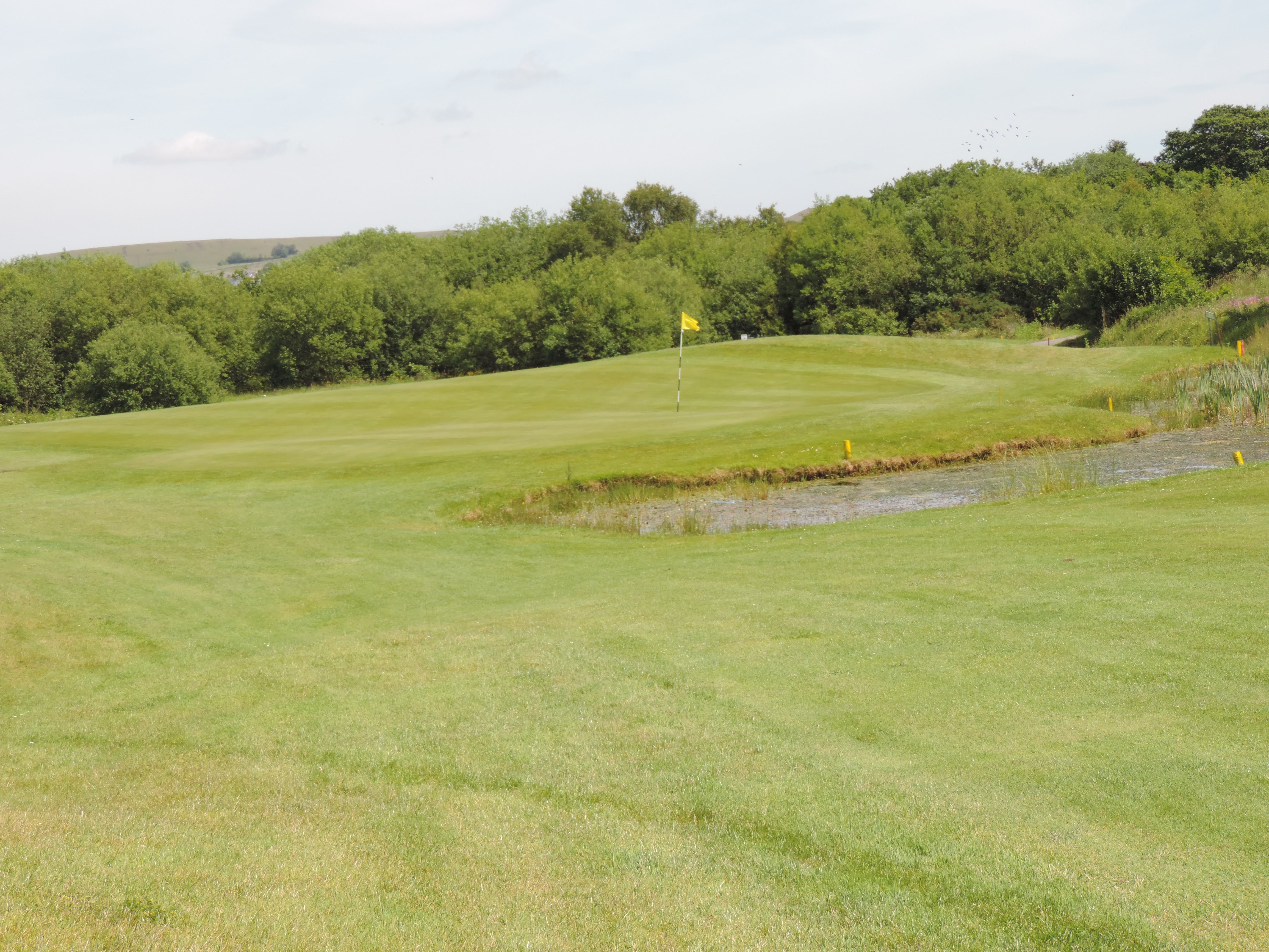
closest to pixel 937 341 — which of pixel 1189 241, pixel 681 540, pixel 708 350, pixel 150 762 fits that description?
pixel 708 350

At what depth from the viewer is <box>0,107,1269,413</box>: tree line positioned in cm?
8700

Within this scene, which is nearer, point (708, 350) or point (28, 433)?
point (28, 433)

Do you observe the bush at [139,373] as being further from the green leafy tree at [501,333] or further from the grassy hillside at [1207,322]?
the grassy hillside at [1207,322]

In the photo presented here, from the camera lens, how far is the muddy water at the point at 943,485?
25922mm

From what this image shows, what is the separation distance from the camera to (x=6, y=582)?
15.6 meters

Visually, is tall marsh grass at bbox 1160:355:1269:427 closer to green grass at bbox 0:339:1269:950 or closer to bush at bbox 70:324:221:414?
green grass at bbox 0:339:1269:950

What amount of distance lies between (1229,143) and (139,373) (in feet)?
358

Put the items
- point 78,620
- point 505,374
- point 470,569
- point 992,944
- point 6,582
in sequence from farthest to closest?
point 505,374 < point 470,569 < point 6,582 < point 78,620 < point 992,944

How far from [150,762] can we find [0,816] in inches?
80.1

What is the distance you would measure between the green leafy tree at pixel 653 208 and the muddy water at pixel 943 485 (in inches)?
4866

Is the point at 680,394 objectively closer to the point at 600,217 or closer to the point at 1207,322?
the point at 1207,322

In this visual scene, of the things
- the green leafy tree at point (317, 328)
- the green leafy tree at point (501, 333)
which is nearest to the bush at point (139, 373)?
the green leafy tree at point (317, 328)

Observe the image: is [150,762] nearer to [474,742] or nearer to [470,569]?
[474,742]

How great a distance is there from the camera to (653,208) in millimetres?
151125
